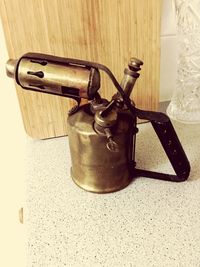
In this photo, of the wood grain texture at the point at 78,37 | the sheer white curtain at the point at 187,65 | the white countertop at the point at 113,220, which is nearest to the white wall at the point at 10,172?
the wood grain texture at the point at 78,37

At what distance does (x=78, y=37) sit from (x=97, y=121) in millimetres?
218

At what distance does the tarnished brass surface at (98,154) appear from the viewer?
46cm

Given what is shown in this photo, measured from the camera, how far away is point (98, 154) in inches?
18.4

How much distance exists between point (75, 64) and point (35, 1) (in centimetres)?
19

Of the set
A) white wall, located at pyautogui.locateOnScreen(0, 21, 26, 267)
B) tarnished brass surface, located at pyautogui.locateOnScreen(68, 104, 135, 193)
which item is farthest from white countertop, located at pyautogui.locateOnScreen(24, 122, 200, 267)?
white wall, located at pyautogui.locateOnScreen(0, 21, 26, 267)

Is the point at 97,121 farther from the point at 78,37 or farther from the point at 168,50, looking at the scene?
the point at 168,50

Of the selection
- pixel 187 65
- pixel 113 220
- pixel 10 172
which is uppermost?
pixel 187 65

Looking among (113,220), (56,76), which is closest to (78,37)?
(56,76)

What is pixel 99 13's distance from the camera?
568 mm

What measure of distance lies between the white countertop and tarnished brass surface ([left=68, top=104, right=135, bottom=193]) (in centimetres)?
2

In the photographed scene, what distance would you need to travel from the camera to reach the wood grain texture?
550 millimetres

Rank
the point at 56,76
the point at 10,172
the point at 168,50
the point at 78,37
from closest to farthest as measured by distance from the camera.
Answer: the point at 56,76, the point at 78,37, the point at 168,50, the point at 10,172

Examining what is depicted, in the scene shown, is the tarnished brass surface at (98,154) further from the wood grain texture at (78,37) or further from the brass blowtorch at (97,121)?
the wood grain texture at (78,37)

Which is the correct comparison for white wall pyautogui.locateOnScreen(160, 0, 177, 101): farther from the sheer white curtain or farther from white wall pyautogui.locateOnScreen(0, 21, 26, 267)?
white wall pyautogui.locateOnScreen(0, 21, 26, 267)
